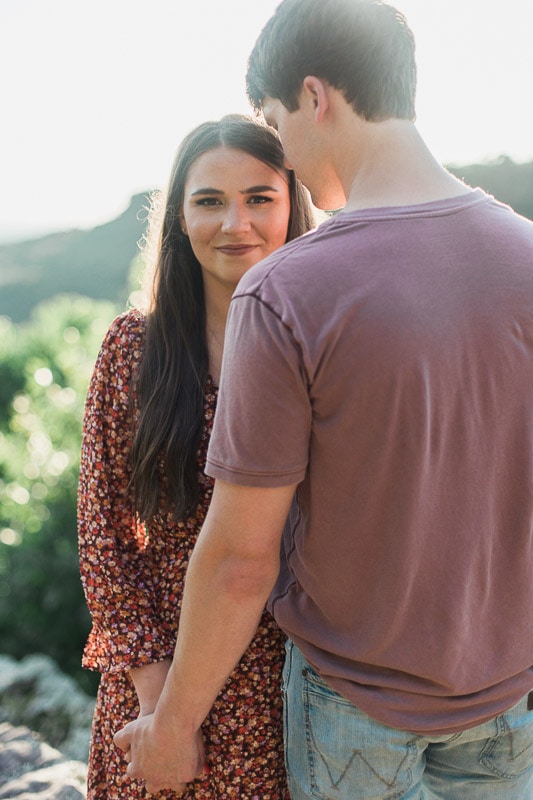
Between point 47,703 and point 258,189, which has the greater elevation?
point 258,189

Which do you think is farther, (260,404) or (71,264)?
(71,264)

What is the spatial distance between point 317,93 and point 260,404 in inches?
21.0

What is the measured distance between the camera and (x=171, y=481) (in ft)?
6.15

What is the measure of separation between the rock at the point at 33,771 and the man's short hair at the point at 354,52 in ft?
7.32

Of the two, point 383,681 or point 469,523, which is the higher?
point 469,523

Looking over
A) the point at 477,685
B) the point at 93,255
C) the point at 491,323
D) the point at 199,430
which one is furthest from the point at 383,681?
the point at 93,255

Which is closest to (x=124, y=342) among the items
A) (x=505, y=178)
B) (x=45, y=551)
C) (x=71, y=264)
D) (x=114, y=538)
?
(x=114, y=538)

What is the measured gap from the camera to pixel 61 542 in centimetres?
404

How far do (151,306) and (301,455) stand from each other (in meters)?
0.95

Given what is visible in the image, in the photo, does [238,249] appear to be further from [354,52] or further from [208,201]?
[354,52]

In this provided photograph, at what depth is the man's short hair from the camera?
4.35ft

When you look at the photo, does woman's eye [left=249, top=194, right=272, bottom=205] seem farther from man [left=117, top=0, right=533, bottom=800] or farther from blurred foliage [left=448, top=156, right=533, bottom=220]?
blurred foliage [left=448, top=156, right=533, bottom=220]

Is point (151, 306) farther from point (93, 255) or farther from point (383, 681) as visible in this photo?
point (93, 255)

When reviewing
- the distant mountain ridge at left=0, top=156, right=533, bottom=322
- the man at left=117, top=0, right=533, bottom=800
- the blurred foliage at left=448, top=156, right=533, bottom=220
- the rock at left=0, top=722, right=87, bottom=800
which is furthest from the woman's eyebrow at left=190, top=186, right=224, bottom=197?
the distant mountain ridge at left=0, top=156, right=533, bottom=322
